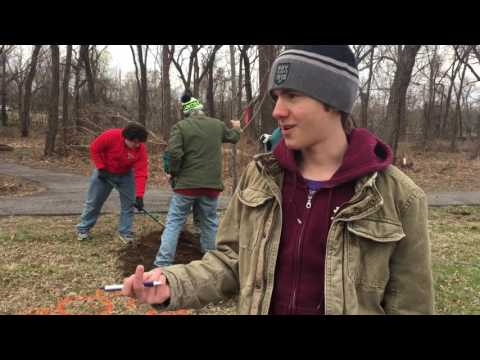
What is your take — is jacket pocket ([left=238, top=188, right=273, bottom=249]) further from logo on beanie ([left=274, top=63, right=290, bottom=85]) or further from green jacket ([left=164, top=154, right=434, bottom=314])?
logo on beanie ([left=274, top=63, right=290, bottom=85])

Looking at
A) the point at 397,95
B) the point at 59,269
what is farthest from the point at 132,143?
the point at 397,95

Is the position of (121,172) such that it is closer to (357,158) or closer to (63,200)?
(63,200)

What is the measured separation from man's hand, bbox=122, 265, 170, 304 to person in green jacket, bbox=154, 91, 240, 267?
11.5 ft

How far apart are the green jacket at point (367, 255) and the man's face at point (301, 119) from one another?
0.65 feet

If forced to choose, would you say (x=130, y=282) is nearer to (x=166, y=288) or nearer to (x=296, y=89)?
(x=166, y=288)

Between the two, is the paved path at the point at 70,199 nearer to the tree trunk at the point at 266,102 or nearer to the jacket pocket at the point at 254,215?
the tree trunk at the point at 266,102

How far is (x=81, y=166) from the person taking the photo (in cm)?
1658

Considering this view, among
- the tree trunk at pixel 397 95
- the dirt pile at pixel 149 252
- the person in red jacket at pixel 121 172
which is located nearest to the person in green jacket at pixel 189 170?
the dirt pile at pixel 149 252

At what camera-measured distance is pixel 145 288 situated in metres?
1.56

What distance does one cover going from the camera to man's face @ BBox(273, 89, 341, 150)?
5.26 ft

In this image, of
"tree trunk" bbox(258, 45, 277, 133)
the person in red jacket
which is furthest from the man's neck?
"tree trunk" bbox(258, 45, 277, 133)

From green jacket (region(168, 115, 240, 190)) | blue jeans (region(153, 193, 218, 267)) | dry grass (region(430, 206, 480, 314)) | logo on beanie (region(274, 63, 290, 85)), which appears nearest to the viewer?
logo on beanie (region(274, 63, 290, 85))

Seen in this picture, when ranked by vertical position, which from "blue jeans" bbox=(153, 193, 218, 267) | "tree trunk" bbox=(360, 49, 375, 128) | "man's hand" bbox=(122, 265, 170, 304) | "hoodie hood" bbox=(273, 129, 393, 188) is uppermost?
"tree trunk" bbox=(360, 49, 375, 128)
